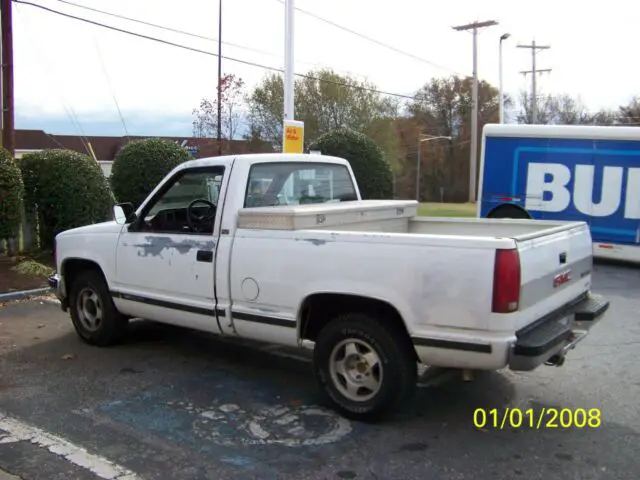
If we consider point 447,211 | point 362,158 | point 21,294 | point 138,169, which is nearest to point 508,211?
point 362,158

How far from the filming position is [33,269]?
10055 millimetres

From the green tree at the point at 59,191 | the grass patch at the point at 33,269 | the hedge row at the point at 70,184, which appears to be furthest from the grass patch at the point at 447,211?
the grass patch at the point at 33,269

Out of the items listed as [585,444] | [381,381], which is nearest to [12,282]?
[381,381]

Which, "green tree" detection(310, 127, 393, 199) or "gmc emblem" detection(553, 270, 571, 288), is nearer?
"gmc emblem" detection(553, 270, 571, 288)

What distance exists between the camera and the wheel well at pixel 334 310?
416cm

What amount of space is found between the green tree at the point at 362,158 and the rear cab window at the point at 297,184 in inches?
383

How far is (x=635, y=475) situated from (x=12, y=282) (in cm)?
868

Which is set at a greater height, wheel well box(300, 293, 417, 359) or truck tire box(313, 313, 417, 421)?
wheel well box(300, 293, 417, 359)

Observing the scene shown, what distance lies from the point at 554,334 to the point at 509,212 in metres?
9.04

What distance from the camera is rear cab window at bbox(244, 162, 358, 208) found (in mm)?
5113

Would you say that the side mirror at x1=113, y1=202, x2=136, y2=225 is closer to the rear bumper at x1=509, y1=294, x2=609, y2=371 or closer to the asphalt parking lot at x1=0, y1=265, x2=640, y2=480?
the asphalt parking lot at x1=0, y1=265, x2=640, y2=480

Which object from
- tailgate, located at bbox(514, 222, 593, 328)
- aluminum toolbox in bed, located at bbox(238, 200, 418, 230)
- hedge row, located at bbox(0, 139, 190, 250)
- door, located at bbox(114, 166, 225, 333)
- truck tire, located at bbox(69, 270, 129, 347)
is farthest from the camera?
hedge row, located at bbox(0, 139, 190, 250)
